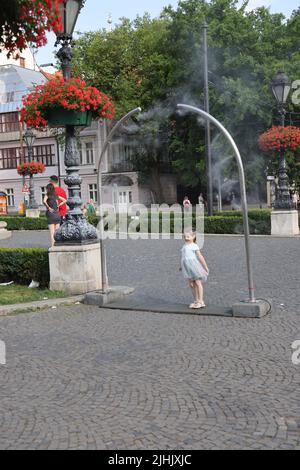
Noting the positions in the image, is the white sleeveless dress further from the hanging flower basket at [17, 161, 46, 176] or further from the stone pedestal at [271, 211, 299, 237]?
the hanging flower basket at [17, 161, 46, 176]

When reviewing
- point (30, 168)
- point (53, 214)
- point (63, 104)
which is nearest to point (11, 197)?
point (30, 168)

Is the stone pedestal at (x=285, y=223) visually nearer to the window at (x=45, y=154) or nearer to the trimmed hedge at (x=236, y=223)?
the trimmed hedge at (x=236, y=223)

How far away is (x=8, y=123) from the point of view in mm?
58094

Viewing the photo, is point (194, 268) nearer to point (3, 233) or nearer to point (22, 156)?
point (3, 233)

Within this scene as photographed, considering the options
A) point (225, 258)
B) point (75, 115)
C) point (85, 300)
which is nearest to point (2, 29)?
point (75, 115)

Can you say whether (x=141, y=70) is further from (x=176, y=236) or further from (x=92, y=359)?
(x=92, y=359)

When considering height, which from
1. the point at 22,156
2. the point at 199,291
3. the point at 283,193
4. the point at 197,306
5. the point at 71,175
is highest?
the point at 22,156

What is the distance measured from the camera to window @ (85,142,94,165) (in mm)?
55062

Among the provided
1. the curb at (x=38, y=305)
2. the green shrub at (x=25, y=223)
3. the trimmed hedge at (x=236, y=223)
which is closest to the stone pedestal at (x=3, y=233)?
the green shrub at (x=25, y=223)

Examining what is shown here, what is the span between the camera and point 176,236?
915 inches

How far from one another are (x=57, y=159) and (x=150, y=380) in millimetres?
51841

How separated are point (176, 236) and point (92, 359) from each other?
17009 mm

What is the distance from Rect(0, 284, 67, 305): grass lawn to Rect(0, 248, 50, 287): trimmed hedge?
1.24 feet

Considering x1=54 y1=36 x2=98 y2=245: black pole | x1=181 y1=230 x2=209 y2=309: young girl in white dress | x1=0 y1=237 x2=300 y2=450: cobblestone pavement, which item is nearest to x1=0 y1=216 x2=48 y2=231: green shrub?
x1=54 y1=36 x2=98 y2=245: black pole
